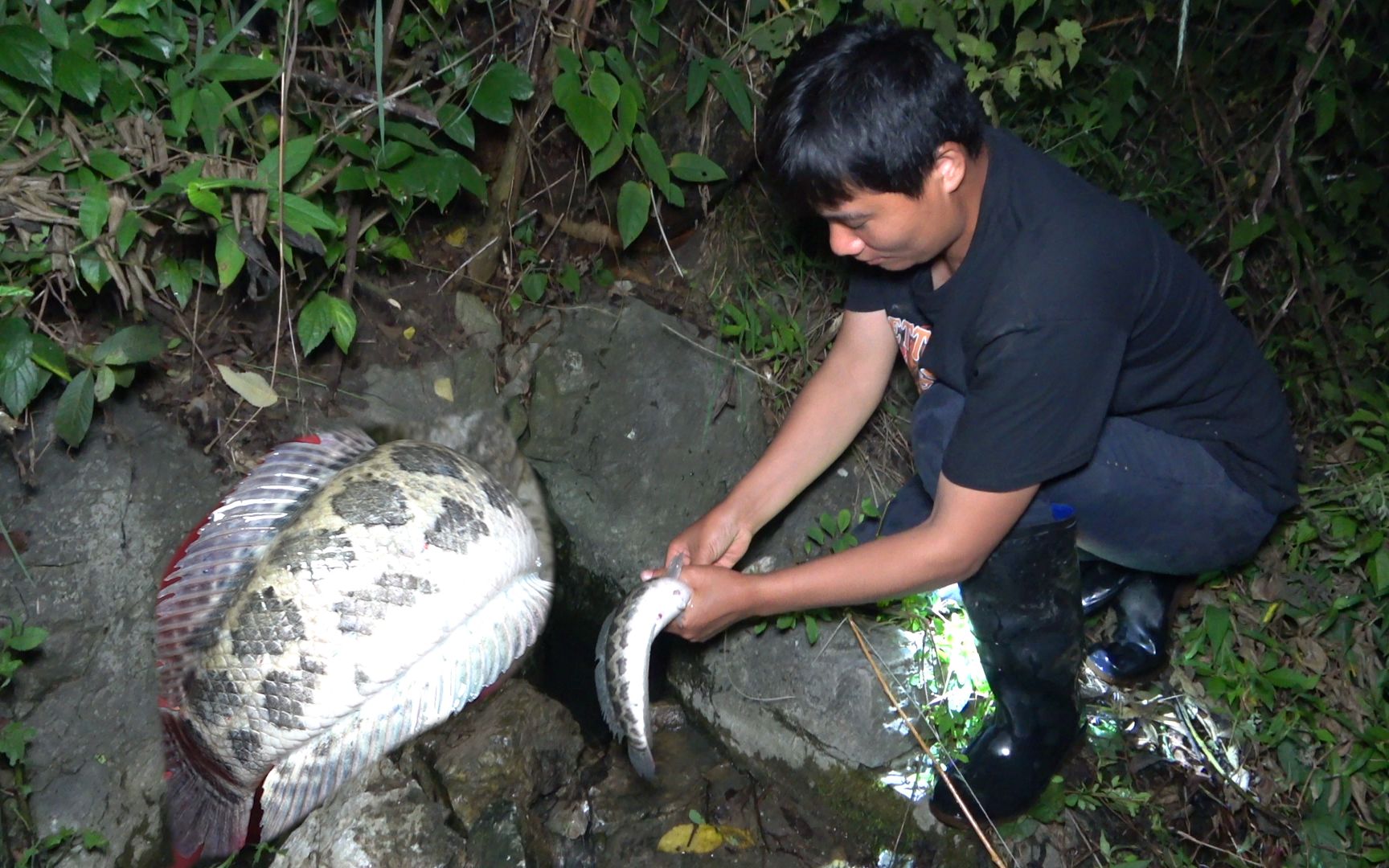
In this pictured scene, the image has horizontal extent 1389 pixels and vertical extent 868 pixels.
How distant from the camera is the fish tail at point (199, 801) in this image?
7.57 ft

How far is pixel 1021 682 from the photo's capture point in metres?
2.48

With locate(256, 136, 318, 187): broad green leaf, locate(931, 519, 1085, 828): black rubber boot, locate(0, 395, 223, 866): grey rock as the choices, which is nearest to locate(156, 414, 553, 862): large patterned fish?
locate(0, 395, 223, 866): grey rock

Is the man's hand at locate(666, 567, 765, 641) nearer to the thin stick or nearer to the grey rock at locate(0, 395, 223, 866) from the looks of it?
the thin stick

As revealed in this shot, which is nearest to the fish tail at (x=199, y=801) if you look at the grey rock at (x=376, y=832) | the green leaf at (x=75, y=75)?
the grey rock at (x=376, y=832)

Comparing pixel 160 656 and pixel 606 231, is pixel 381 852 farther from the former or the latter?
pixel 606 231

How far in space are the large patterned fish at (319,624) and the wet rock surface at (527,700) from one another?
13 centimetres

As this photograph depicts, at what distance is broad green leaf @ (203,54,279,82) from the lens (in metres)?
2.57

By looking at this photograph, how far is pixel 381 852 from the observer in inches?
88.8

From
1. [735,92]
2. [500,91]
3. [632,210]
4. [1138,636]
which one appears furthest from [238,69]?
[1138,636]

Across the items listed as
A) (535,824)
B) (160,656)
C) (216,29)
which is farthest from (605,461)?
(216,29)

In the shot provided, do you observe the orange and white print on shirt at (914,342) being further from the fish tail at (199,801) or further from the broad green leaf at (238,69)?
the fish tail at (199,801)

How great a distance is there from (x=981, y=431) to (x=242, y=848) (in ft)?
6.22

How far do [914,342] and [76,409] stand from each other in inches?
78.4

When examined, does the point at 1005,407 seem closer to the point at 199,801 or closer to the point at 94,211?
the point at 199,801
